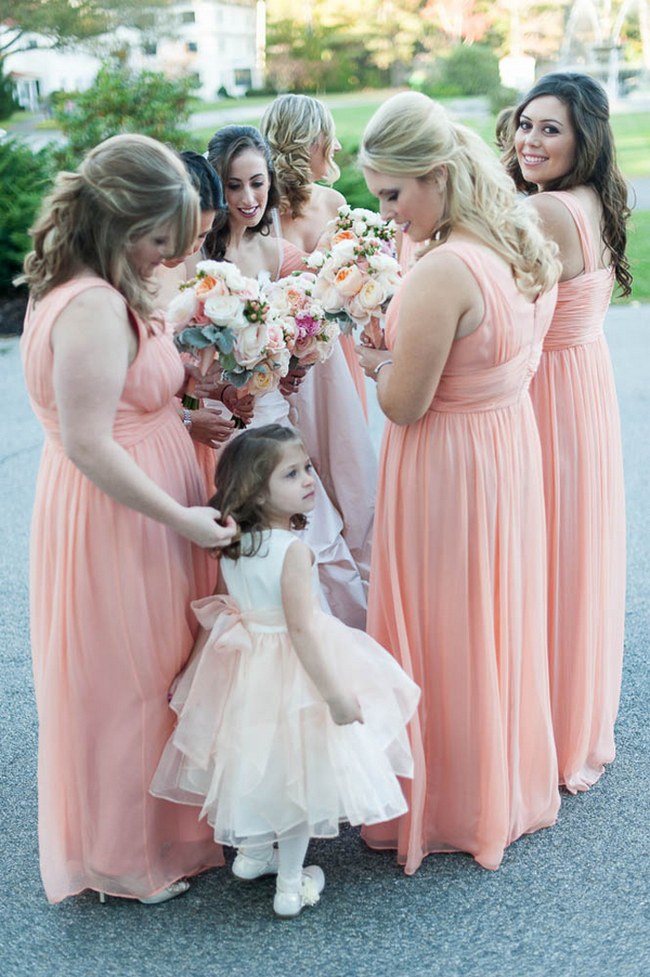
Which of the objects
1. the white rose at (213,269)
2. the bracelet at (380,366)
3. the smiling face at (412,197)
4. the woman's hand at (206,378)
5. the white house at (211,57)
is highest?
the smiling face at (412,197)

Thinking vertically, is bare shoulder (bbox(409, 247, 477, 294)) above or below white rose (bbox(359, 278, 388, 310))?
above

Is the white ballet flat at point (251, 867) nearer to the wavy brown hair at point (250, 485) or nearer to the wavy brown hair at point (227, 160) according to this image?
the wavy brown hair at point (250, 485)

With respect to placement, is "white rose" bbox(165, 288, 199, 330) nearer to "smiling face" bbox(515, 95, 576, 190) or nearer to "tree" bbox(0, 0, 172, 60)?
"smiling face" bbox(515, 95, 576, 190)

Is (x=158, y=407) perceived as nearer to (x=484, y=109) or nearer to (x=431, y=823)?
(x=431, y=823)

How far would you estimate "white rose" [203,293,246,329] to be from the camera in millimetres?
3137

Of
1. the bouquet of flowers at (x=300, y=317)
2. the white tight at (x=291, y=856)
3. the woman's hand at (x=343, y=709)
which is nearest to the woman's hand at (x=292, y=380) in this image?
the bouquet of flowers at (x=300, y=317)

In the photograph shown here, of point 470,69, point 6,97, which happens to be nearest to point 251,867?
point 6,97

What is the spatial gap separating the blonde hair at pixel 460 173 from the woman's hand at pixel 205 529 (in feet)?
3.10

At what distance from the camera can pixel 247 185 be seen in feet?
13.3

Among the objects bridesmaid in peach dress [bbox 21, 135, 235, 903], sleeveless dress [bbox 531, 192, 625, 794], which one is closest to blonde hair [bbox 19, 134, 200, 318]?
bridesmaid in peach dress [bbox 21, 135, 235, 903]

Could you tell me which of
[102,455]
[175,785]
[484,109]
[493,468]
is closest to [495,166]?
[493,468]

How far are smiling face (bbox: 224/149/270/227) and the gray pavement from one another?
7.44ft

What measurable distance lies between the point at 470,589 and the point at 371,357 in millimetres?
758

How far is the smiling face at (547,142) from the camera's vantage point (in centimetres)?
368
